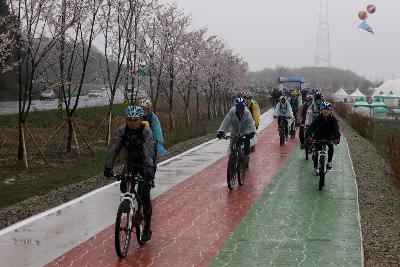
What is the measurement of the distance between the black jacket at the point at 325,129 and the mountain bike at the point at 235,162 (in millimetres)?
1515

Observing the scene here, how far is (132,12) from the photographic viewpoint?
79.9ft

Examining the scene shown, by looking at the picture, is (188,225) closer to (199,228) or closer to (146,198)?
(199,228)

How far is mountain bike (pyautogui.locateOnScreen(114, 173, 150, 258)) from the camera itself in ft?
22.6

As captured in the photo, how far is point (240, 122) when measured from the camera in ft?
40.6

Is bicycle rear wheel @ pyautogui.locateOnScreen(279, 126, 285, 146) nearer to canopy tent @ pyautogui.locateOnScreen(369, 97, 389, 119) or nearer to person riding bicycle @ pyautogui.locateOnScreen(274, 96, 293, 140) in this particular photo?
person riding bicycle @ pyautogui.locateOnScreen(274, 96, 293, 140)

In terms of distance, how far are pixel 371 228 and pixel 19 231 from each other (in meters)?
5.13

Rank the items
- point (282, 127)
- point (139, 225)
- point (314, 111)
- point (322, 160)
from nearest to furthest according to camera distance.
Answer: point (139, 225) < point (322, 160) < point (314, 111) < point (282, 127)

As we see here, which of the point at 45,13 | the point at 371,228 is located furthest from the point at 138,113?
the point at 45,13

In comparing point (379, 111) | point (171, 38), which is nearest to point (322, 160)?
point (171, 38)

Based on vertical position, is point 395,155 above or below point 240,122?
below

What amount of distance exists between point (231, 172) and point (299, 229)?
11.2 ft

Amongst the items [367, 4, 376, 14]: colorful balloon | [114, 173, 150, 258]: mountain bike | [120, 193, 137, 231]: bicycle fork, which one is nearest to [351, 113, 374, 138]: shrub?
[367, 4, 376, 14]: colorful balloon

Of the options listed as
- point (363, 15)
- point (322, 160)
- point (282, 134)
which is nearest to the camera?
point (322, 160)

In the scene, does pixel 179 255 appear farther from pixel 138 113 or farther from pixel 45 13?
pixel 45 13
